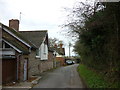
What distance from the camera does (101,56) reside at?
17531mm

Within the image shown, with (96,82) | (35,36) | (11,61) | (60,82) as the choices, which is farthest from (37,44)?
(96,82)

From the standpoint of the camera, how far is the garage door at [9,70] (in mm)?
17658

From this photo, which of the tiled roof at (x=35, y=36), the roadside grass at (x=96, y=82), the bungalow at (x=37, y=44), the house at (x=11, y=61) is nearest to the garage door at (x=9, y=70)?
the house at (x=11, y=61)

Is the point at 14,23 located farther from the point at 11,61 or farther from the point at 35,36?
the point at 11,61

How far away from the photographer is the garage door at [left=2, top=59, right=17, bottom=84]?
17658mm

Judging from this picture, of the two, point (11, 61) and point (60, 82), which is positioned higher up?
point (11, 61)

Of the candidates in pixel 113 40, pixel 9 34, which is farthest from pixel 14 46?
pixel 113 40

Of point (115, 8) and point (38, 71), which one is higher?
point (115, 8)

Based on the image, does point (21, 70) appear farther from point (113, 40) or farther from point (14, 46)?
point (113, 40)

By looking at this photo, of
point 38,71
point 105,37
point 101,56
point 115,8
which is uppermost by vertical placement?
point 115,8

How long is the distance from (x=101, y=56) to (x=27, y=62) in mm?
8375

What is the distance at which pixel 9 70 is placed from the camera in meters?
18.6

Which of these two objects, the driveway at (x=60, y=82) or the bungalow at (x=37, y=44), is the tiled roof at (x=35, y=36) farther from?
the driveway at (x=60, y=82)

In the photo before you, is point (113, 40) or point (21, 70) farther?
point (21, 70)
